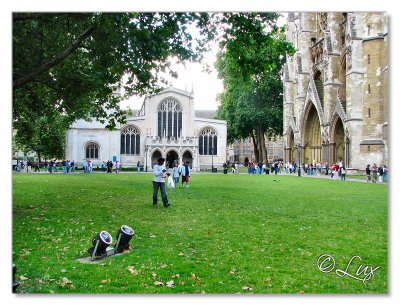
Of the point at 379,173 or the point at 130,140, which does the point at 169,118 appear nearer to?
the point at 130,140

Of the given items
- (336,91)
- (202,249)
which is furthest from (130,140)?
(202,249)

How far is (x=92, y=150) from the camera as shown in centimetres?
4634

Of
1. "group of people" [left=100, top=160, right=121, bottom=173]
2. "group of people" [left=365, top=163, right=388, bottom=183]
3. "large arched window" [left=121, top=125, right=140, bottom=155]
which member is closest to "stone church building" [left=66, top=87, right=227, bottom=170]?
"large arched window" [left=121, top=125, right=140, bottom=155]

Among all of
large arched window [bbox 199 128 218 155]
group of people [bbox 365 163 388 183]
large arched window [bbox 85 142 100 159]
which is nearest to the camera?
group of people [bbox 365 163 388 183]

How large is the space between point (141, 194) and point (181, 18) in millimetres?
8557

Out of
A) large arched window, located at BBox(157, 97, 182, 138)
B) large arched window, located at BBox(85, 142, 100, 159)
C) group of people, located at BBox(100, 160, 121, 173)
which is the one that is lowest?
group of people, located at BBox(100, 160, 121, 173)

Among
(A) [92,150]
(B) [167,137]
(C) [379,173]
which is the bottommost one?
(C) [379,173]

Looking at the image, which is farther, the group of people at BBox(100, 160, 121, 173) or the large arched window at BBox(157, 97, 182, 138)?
the large arched window at BBox(157, 97, 182, 138)

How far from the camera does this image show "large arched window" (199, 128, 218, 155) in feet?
174

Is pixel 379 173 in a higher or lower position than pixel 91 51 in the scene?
lower

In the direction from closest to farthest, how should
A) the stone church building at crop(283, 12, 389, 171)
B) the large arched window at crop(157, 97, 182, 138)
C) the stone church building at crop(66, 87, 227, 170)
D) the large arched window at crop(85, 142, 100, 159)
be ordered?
the stone church building at crop(283, 12, 389, 171), the large arched window at crop(85, 142, 100, 159), the stone church building at crop(66, 87, 227, 170), the large arched window at crop(157, 97, 182, 138)

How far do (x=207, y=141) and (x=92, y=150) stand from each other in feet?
48.9

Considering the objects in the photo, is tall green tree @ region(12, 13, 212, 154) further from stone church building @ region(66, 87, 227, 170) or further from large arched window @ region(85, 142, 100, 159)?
stone church building @ region(66, 87, 227, 170)

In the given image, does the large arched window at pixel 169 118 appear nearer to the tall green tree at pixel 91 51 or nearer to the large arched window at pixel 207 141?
the large arched window at pixel 207 141
